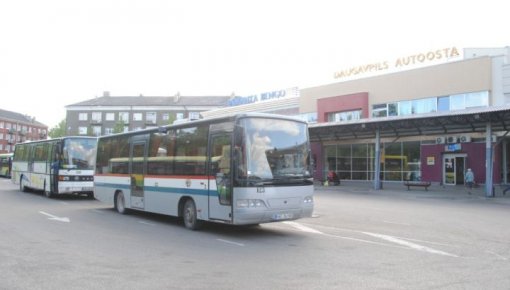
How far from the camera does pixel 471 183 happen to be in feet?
97.3

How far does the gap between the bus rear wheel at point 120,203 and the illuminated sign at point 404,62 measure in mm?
26650

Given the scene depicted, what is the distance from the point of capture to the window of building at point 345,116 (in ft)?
130

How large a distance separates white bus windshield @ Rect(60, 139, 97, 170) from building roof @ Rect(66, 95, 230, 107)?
2751 inches

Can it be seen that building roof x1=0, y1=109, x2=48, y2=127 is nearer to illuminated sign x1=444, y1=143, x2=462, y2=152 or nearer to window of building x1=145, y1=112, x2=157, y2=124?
window of building x1=145, y1=112, x2=157, y2=124

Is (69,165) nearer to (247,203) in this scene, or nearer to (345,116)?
(247,203)

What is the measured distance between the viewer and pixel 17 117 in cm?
13338

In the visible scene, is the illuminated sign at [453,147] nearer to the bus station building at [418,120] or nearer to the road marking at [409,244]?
the bus station building at [418,120]

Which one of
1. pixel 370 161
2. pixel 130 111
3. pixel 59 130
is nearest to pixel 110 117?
pixel 130 111

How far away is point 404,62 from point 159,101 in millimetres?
67570

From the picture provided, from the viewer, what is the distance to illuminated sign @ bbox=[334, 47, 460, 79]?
34688mm

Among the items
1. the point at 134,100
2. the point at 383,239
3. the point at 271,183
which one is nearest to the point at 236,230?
the point at 271,183

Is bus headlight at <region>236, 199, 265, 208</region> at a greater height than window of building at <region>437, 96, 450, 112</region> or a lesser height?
lesser

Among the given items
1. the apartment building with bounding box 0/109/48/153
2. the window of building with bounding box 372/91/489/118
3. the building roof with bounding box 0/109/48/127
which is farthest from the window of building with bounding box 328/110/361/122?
the building roof with bounding box 0/109/48/127

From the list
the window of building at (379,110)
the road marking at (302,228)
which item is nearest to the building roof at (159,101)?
the window of building at (379,110)
